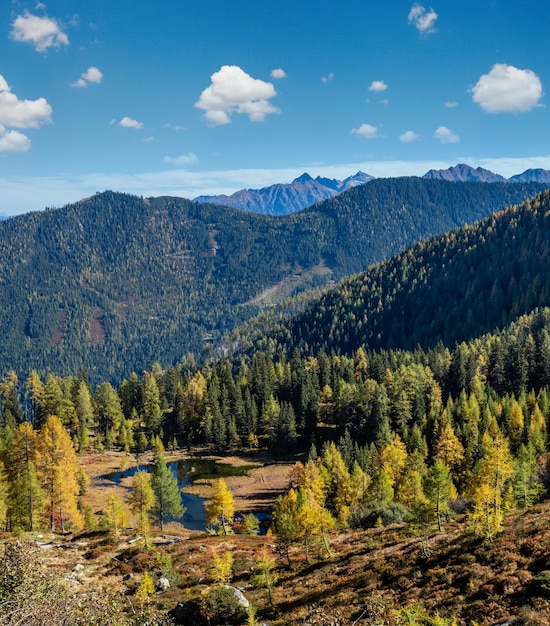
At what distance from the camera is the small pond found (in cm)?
10705

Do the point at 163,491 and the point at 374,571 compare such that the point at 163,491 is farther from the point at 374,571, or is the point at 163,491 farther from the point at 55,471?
the point at 374,571

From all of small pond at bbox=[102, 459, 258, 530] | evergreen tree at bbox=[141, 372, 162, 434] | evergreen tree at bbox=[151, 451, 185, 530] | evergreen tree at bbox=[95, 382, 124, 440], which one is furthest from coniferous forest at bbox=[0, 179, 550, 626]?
small pond at bbox=[102, 459, 258, 530]

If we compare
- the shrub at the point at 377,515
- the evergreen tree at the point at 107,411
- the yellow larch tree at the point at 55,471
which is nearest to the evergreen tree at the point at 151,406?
the evergreen tree at the point at 107,411

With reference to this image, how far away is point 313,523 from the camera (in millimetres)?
50531

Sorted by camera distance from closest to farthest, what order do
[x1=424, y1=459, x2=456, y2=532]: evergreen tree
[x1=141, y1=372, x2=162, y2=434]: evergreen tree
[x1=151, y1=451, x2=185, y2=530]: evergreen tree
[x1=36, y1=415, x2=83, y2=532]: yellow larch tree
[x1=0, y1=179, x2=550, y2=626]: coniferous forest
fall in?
[x1=0, y1=179, x2=550, y2=626]: coniferous forest
[x1=424, y1=459, x2=456, y2=532]: evergreen tree
[x1=36, y1=415, x2=83, y2=532]: yellow larch tree
[x1=151, y1=451, x2=185, y2=530]: evergreen tree
[x1=141, y1=372, x2=162, y2=434]: evergreen tree

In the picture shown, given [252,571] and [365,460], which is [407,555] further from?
[365,460]

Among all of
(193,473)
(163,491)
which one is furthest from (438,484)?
(193,473)

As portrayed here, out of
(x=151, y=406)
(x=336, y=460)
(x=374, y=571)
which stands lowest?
(x=336, y=460)

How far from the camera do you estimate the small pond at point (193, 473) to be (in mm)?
107050

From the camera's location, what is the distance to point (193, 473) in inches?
4995

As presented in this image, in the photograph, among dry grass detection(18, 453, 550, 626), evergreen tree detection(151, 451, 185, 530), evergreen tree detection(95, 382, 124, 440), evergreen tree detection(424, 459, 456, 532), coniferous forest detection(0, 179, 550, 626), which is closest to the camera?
dry grass detection(18, 453, 550, 626)

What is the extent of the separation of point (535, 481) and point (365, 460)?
124ft

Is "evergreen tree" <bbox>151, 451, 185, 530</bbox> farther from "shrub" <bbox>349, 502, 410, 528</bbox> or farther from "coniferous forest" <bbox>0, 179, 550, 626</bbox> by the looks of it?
"shrub" <bbox>349, 502, 410, 528</bbox>

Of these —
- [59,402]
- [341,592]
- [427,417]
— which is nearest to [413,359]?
[427,417]
